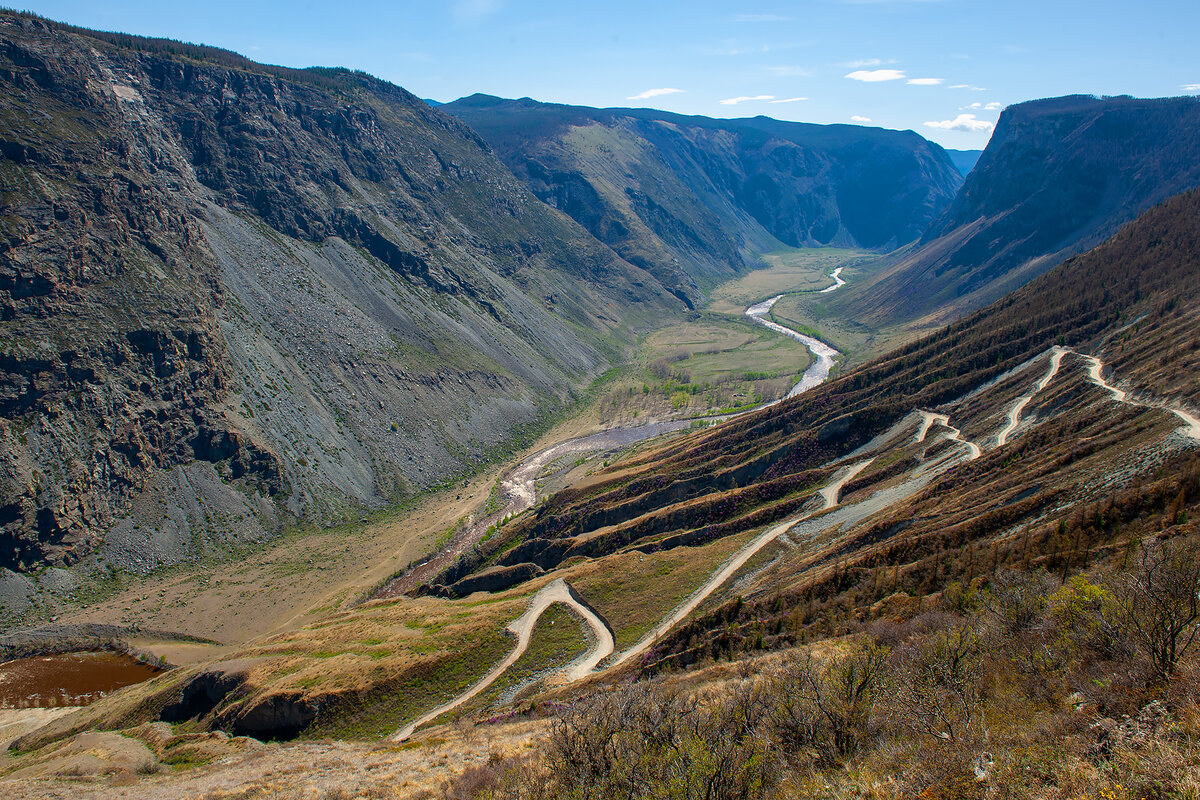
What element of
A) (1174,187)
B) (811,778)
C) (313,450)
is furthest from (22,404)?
(1174,187)

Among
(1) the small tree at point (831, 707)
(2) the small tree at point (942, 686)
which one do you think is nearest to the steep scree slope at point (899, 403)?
(2) the small tree at point (942, 686)

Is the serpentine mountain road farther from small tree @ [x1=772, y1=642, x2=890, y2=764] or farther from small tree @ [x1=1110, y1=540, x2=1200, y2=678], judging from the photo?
small tree @ [x1=1110, y1=540, x2=1200, y2=678]

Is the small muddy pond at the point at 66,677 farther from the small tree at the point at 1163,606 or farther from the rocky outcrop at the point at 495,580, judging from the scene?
the small tree at the point at 1163,606

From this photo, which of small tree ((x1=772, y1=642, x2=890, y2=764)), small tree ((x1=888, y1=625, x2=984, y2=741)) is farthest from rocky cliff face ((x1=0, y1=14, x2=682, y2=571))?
small tree ((x1=888, y1=625, x2=984, y2=741))

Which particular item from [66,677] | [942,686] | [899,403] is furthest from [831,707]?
[66,677]

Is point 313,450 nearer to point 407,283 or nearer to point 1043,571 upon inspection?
point 407,283

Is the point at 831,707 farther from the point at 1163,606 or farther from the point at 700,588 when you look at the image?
the point at 700,588
